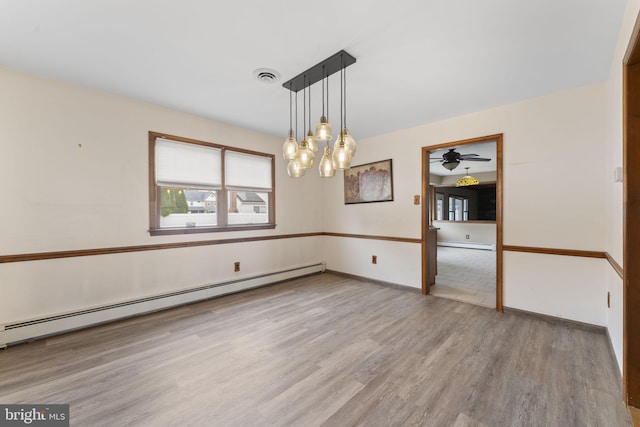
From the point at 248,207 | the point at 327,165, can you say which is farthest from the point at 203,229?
the point at 327,165

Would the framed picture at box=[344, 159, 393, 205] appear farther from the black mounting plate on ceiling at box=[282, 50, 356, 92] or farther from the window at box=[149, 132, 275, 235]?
the black mounting plate on ceiling at box=[282, 50, 356, 92]

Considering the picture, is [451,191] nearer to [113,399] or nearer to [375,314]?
[375,314]

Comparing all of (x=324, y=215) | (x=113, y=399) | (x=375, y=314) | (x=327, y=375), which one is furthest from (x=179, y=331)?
(x=324, y=215)

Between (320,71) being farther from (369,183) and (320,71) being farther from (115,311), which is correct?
(115,311)

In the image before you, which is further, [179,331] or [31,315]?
[179,331]

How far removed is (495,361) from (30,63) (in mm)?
4750

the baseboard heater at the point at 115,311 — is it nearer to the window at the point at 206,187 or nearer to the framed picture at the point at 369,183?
the window at the point at 206,187

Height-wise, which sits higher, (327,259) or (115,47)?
(115,47)

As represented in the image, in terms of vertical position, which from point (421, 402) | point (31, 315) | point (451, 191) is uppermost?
point (451, 191)

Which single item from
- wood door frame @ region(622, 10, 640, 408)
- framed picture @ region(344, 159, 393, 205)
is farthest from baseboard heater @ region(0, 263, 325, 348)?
wood door frame @ region(622, 10, 640, 408)

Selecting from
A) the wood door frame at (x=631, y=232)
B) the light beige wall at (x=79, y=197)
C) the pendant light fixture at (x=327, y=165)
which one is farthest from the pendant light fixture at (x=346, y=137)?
the wood door frame at (x=631, y=232)

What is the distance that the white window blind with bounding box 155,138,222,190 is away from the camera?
3.25 m

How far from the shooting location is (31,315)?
2.42m

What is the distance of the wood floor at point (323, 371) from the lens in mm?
1566
